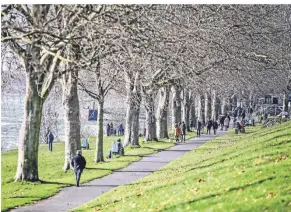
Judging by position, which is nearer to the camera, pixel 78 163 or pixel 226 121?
pixel 78 163

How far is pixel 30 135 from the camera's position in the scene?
440 inches

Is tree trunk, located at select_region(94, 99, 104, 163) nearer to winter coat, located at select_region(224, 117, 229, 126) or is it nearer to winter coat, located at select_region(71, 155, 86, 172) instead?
winter coat, located at select_region(71, 155, 86, 172)

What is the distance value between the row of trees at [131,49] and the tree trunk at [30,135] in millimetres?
19

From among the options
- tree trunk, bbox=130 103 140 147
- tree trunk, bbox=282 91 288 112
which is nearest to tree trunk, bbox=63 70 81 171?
tree trunk, bbox=282 91 288 112

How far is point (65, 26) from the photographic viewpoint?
7875mm

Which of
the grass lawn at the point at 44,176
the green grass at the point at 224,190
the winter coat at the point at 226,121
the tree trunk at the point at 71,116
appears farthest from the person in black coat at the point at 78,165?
the winter coat at the point at 226,121

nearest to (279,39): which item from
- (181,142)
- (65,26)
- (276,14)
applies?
(276,14)

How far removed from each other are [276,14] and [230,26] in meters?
1.00

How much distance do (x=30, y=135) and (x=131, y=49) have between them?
335 cm

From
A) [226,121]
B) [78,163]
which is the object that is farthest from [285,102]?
[226,121]

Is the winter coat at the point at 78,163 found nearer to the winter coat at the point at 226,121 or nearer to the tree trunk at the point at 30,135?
the tree trunk at the point at 30,135

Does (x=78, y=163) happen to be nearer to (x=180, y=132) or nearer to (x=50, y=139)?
(x=50, y=139)

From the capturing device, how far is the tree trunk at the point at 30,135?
10.9m

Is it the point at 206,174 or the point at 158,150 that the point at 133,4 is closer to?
the point at 206,174
